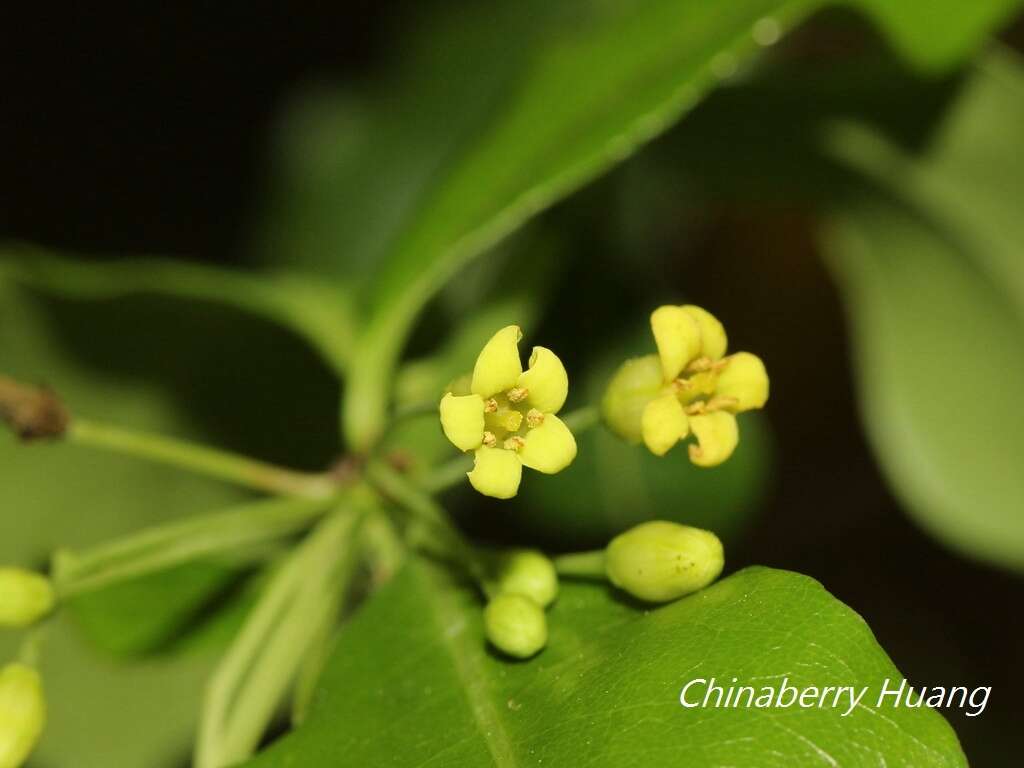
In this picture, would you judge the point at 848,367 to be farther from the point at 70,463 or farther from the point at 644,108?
the point at 70,463

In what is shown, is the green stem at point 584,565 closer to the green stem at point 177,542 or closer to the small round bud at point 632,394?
the small round bud at point 632,394

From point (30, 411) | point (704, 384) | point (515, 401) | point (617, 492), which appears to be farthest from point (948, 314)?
point (30, 411)

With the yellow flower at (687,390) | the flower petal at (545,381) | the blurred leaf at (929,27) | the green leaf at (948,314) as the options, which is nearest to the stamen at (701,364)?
the yellow flower at (687,390)

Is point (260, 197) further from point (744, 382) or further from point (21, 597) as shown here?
point (744, 382)

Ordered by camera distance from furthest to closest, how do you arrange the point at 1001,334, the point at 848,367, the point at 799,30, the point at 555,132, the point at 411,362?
the point at 848,367
the point at 799,30
the point at 1001,334
the point at 411,362
the point at 555,132

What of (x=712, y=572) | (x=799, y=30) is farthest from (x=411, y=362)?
(x=799, y=30)

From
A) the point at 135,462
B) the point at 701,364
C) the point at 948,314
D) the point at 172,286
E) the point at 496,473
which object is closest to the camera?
the point at 496,473

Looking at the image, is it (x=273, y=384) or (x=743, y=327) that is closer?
(x=273, y=384)

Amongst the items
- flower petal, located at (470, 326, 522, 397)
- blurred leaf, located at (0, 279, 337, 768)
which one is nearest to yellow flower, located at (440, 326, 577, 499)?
flower petal, located at (470, 326, 522, 397)
